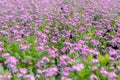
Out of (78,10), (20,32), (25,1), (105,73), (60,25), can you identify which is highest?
(25,1)

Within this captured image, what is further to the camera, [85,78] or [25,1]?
[25,1]

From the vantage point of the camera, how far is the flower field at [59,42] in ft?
12.8

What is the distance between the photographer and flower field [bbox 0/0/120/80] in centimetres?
390

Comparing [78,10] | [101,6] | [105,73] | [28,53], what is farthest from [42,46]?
[101,6]

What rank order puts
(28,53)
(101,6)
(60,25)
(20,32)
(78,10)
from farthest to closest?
(101,6)
(78,10)
(60,25)
(20,32)
(28,53)

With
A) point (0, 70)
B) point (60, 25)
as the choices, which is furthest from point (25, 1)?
point (0, 70)

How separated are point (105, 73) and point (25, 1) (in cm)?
588

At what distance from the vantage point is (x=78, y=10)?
27.1 feet

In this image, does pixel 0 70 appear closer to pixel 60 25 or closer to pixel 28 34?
pixel 28 34

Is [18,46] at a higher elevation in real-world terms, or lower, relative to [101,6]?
lower

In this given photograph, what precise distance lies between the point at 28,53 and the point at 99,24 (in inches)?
98.9

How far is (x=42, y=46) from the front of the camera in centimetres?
491

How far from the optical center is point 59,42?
5.80m

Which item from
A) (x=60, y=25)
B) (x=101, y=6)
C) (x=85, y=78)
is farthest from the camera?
(x=101, y=6)
